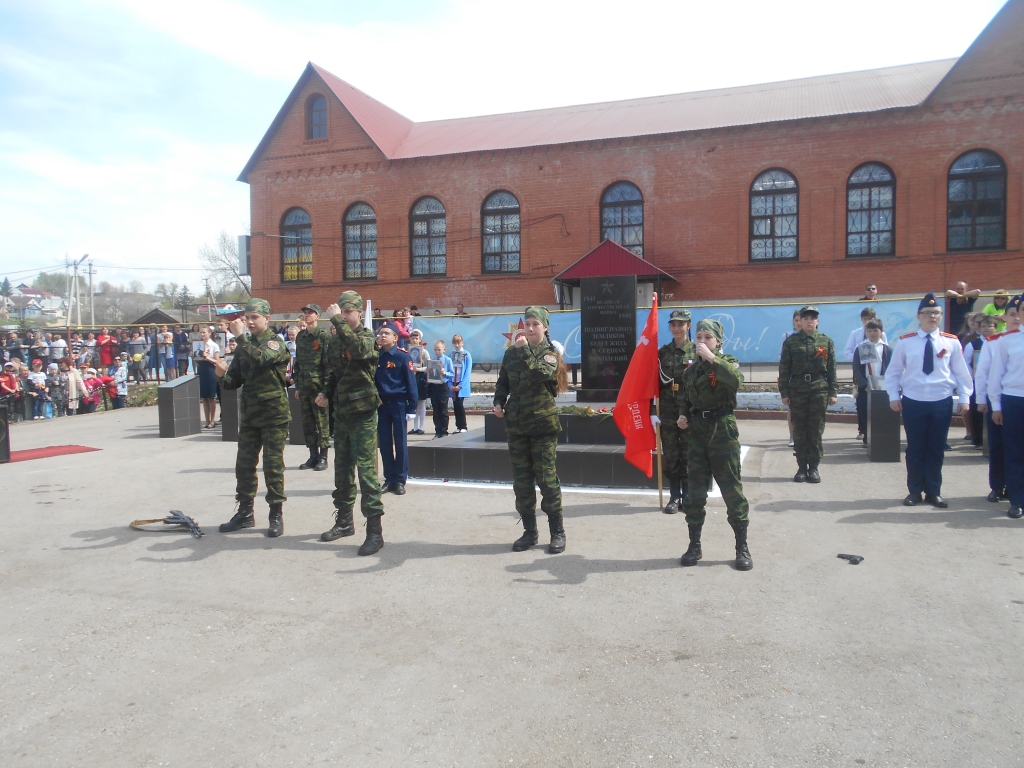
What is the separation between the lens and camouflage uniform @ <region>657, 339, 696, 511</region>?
296 inches

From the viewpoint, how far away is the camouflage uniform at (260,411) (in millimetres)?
6961

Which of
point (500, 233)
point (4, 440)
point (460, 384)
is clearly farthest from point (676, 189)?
point (4, 440)

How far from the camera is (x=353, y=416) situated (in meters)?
6.51

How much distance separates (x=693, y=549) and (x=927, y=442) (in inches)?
132

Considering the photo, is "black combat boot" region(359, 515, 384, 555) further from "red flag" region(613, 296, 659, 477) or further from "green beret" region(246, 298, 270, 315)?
"red flag" region(613, 296, 659, 477)

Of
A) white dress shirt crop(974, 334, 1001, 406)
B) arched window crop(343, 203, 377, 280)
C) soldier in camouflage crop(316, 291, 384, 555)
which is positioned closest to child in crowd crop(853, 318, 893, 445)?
white dress shirt crop(974, 334, 1001, 406)

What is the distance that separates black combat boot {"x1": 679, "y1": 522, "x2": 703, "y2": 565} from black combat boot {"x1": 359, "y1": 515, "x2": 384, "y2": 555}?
8.04ft

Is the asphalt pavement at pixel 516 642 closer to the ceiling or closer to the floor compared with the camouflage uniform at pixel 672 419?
closer to the floor

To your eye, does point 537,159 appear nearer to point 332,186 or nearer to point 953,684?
point 332,186

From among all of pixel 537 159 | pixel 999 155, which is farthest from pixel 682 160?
pixel 999 155

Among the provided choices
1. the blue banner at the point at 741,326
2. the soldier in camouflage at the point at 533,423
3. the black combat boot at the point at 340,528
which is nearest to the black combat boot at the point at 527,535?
the soldier in camouflage at the point at 533,423

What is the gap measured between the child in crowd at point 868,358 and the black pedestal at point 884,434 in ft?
3.10

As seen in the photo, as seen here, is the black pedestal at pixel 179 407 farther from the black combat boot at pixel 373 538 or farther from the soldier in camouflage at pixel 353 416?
the black combat boot at pixel 373 538

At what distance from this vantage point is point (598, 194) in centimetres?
2825
